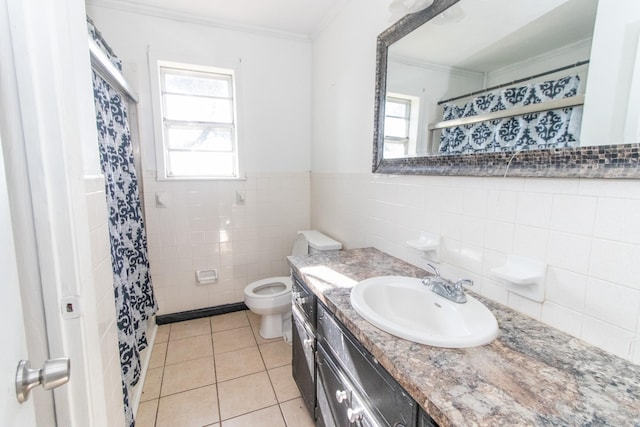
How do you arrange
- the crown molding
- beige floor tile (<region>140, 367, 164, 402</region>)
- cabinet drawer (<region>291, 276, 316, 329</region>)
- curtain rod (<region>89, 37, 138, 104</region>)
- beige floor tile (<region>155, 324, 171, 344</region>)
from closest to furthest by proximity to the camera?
curtain rod (<region>89, 37, 138, 104</region>) < cabinet drawer (<region>291, 276, 316, 329</region>) < beige floor tile (<region>140, 367, 164, 402</region>) < the crown molding < beige floor tile (<region>155, 324, 171, 344</region>)

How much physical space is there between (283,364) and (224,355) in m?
0.45

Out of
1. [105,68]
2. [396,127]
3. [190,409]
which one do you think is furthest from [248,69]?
[190,409]

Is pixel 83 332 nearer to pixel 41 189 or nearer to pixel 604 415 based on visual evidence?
pixel 41 189

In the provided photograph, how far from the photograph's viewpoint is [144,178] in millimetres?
2207

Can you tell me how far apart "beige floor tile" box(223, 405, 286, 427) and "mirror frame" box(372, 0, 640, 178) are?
1485 mm

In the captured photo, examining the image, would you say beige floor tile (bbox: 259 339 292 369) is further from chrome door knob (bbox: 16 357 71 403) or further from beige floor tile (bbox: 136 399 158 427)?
chrome door knob (bbox: 16 357 71 403)

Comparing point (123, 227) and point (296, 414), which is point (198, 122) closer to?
point (123, 227)

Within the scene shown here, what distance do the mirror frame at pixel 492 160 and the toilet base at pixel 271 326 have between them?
1.40m

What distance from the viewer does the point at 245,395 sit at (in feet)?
5.49

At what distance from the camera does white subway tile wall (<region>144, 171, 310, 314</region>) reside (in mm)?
2305

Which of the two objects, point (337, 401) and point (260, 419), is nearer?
point (337, 401)

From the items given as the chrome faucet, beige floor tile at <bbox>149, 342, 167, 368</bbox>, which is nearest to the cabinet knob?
the chrome faucet

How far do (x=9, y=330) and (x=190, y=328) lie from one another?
6.93 ft

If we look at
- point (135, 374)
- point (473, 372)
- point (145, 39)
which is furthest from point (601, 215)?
point (145, 39)
